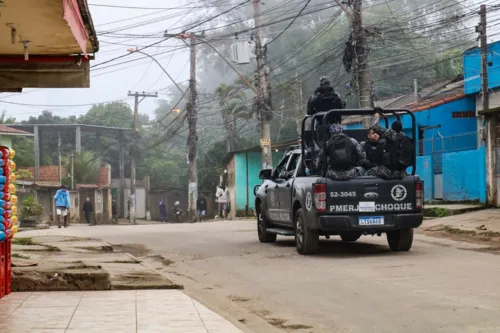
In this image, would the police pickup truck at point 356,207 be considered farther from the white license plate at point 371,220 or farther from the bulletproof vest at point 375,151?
the bulletproof vest at point 375,151

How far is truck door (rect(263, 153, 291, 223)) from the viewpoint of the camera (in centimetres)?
1564

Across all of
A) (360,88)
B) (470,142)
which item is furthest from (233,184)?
(360,88)

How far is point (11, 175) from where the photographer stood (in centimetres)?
862

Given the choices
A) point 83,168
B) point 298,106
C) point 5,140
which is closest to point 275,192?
point 5,140

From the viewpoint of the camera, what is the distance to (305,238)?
13484mm

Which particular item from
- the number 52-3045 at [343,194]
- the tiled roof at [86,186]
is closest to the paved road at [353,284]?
the number 52-3045 at [343,194]

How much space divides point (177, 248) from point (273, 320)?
8876mm

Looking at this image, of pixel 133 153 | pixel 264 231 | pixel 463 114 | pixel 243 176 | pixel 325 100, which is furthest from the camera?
pixel 133 153

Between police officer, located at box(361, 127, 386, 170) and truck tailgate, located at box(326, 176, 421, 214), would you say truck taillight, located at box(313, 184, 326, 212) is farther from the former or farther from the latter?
police officer, located at box(361, 127, 386, 170)

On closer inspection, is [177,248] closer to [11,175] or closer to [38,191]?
[11,175]

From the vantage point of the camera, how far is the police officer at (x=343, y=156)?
12.9 metres

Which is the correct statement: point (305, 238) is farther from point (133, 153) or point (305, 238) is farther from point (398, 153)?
point (133, 153)

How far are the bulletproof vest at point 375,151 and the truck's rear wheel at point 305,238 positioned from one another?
5.19 ft

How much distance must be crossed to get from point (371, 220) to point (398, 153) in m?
1.26
